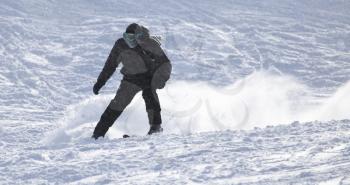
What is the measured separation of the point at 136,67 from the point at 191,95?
13.7m

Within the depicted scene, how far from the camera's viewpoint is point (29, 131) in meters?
17.1

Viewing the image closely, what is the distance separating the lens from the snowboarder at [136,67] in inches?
296

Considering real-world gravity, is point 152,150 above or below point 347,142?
below

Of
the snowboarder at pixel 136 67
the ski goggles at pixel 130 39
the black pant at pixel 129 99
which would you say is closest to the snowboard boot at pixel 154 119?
the black pant at pixel 129 99

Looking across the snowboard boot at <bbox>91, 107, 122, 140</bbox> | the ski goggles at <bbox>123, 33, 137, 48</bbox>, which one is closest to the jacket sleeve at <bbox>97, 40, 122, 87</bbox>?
the ski goggles at <bbox>123, 33, 137, 48</bbox>

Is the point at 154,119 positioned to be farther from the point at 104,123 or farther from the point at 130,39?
the point at 130,39

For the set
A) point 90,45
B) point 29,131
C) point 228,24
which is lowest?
point 29,131

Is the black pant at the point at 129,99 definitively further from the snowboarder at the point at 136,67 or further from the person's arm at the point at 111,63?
the person's arm at the point at 111,63

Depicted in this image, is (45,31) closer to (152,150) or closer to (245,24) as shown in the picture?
(245,24)

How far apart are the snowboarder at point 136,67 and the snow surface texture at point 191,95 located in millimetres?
461

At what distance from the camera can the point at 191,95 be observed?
69.9 ft

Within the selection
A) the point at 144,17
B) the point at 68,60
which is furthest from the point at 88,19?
the point at 68,60

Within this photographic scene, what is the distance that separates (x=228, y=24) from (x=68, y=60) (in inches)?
304

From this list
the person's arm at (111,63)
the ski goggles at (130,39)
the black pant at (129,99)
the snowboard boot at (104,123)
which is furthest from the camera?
the snowboard boot at (104,123)
